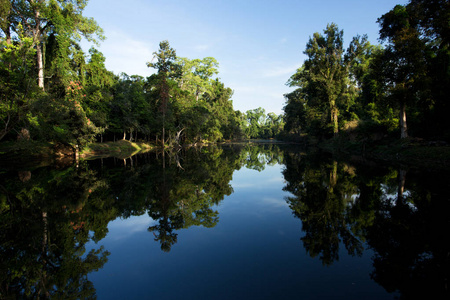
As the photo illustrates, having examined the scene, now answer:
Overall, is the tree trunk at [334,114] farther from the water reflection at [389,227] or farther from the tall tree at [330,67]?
the water reflection at [389,227]

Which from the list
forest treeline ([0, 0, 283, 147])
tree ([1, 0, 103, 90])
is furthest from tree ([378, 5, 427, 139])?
tree ([1, 0, 103, 90])

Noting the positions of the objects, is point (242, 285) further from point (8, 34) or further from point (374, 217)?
point (8, 34)

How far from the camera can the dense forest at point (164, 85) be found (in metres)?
20.0

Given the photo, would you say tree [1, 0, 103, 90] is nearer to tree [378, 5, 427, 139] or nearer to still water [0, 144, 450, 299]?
still water [0, 144, 450, 299]

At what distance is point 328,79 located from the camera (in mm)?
41812

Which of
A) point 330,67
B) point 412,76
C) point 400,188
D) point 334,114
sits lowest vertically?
point 400,188

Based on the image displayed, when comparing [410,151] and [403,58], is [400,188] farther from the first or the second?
[403,58]

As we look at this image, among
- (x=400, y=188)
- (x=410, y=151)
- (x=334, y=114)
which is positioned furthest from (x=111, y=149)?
(x=334, y=114)

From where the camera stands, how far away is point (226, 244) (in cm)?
548

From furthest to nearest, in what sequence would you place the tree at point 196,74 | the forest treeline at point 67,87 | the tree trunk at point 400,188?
1. the tree at point 196,74
2. the forest treeline at point 67,87
3. the tree trunk at point 400,188

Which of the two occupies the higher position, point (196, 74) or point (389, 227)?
point (196, 74)

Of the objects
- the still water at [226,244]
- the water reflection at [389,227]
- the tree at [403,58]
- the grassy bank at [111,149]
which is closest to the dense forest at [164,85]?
the tree at [403,58]

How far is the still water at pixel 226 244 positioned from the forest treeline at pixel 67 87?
10.6 m

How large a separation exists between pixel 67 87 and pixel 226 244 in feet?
106
